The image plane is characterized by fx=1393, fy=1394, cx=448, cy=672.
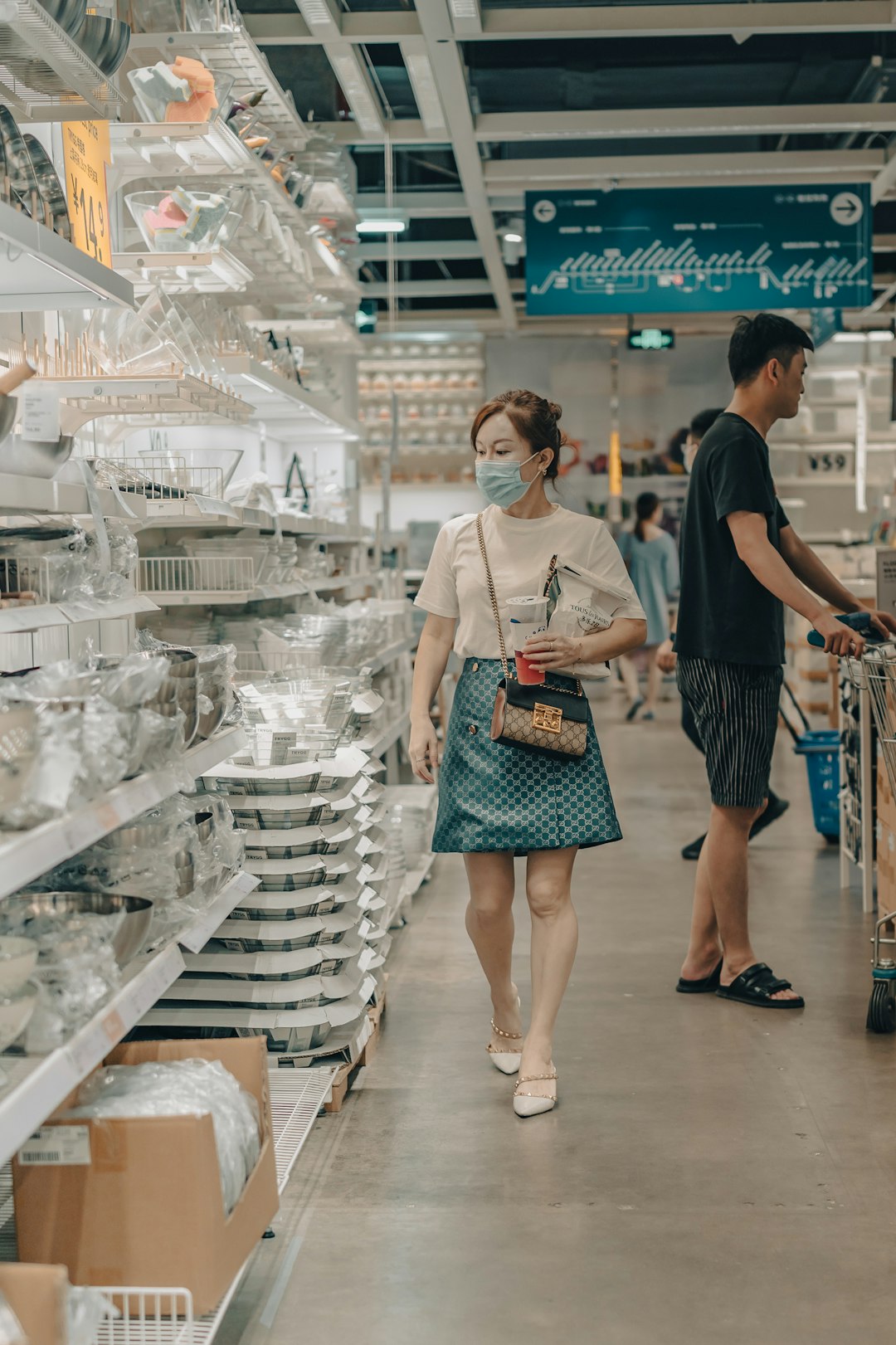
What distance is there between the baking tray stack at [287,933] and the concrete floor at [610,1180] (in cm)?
26

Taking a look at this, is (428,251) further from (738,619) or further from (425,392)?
(738,619)

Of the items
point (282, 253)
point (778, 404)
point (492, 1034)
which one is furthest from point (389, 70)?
point (492, 1034)

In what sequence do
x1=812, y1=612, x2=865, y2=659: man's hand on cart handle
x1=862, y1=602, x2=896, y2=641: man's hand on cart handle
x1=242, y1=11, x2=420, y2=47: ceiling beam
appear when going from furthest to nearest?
x1=242, y1=11, x2=420, y2=47: ceiling beam, x1=862, y1=602, x2=896, y2=641: man's hand on cart handle, x1=812, y1=612, x2=865, y2=659: man's hand on cart handle

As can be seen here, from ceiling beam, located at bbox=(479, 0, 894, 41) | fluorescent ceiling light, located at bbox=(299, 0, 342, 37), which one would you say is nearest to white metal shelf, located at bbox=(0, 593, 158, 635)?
fluorescent ceiling light, located at bbox=(299, 0, 342, 37)

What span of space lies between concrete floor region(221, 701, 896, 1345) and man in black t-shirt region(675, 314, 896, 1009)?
326 millimetres

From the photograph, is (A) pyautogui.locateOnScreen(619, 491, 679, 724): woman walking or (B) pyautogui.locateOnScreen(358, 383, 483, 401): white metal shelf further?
(B) pyautogui.locateOnScreen(358, 383, 483, 401): white metal shelf

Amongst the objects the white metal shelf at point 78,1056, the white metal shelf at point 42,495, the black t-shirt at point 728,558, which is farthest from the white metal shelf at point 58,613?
the black t-shirt at point 728,558

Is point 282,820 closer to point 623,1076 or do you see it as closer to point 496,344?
point 623,1076

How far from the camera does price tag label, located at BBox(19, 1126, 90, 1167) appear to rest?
81.1 inches

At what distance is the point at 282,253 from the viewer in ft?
16.2

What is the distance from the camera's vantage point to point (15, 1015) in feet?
6.05

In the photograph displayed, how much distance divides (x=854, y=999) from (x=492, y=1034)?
1.20m

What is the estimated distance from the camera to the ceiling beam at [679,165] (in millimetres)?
8188

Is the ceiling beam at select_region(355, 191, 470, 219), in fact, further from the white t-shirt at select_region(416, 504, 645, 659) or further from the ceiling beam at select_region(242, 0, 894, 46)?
the white t-shirt at select_region(416, 504, 645, 659)
